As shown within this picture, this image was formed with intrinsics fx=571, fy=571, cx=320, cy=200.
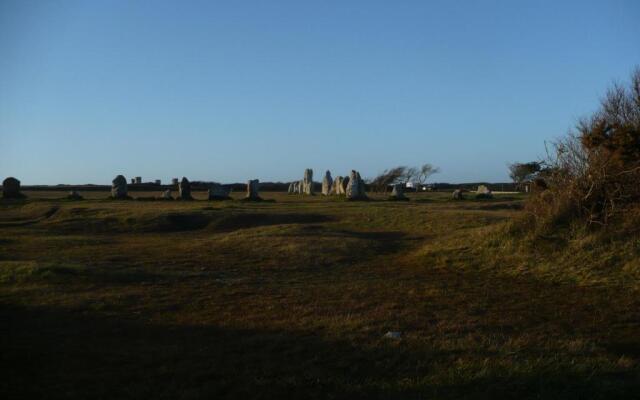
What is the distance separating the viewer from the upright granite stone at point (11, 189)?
140ft

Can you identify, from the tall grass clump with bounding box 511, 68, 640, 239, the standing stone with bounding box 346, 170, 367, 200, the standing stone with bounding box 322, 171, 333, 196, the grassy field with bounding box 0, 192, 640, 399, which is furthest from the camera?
the standing stone with bounding box 322, 171, 333, 196

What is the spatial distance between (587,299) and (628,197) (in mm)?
4689

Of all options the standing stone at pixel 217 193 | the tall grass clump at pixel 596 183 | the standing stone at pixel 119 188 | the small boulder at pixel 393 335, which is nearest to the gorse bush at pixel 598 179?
the tall grass clump at pixel 596 183

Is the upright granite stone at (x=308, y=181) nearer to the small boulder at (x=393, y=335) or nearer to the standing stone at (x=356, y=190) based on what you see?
the standing stone at (x=356, y=190)

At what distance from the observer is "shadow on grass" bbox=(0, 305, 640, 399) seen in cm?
550

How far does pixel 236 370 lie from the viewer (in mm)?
6184

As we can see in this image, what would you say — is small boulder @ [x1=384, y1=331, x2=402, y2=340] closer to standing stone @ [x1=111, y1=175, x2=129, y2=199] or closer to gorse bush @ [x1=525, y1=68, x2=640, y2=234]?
gorse bush @ [x1=525, y1=68, x2=640, y2=234]

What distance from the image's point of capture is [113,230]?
2475 centimetres

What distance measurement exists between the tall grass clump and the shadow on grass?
8.84 metres

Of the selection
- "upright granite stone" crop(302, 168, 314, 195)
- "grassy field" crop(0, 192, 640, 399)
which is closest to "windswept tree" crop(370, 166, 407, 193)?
"upright granite stone" crop(302, 168, 314, 195)

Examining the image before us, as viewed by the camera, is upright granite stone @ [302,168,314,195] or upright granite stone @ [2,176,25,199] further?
upright granite stone @ [302,168,314,195]

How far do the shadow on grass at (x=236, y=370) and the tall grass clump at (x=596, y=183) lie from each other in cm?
884

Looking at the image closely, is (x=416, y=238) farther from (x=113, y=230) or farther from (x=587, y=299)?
(x=113, y=230)

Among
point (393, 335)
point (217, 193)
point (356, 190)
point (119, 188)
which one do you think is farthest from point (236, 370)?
point (119, 188)
